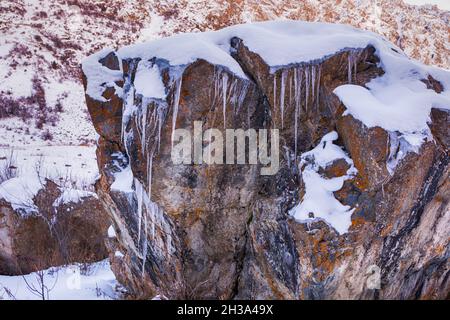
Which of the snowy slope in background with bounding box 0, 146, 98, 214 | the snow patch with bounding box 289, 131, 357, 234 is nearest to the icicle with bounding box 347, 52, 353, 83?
the snow patch with bounding box 289, 131, 357, 234

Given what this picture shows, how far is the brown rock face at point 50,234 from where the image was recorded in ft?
26.3

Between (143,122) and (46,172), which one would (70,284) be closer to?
(143,122)

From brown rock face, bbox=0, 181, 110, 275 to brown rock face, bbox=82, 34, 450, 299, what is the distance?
3.38 meters

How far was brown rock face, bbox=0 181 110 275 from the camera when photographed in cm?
802

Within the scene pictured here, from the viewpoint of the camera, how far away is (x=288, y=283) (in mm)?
4516

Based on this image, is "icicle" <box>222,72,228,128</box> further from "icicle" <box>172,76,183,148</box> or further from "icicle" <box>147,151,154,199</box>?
"icicle" <box>147,151,154,199</box>

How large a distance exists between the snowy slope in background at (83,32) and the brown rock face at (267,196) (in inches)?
507

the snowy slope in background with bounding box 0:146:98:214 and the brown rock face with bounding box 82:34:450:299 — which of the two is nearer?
the brown rock face with bounding box 82:34:450:299

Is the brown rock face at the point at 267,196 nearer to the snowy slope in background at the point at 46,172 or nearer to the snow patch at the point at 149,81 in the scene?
the snow patch at the point at 149,81

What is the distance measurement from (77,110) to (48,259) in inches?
471

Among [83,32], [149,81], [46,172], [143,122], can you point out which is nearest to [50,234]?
[46,172]

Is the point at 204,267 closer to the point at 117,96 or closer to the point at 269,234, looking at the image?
the point at 269,234

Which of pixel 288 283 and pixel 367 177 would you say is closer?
pixel 367 177

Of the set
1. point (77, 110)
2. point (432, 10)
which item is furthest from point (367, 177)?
point (432, 10)
